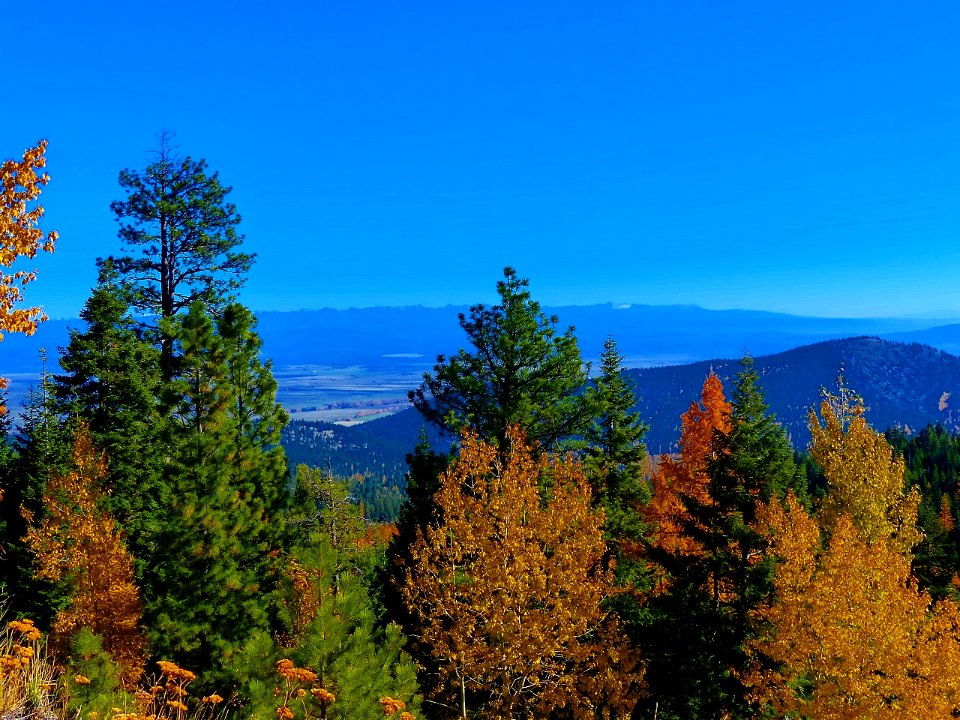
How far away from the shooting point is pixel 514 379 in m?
23.7

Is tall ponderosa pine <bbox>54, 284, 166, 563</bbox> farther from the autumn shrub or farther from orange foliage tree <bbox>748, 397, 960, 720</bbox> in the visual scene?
orange foliage tree <bbox>748, 397, 960, 720</bbox>

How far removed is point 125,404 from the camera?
24672 mm

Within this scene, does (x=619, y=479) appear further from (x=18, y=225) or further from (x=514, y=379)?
(x=18, y=225)

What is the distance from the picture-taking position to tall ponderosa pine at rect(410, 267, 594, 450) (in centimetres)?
2355

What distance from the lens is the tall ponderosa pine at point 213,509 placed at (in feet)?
67.1

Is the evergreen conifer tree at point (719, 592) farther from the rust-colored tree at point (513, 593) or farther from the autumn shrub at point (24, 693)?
the autumn shrub at point (24, 693)

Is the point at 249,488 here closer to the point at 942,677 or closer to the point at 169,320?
the point at 169,320

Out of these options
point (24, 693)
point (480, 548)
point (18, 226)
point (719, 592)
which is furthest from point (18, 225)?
point (719, 592)

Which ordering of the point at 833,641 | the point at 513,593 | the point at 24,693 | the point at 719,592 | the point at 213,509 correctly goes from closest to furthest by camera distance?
1. the point at 24,693
2. the point at 833,641
3. the point at 513,593
4. the point at 719,592
5. the point at 213,509

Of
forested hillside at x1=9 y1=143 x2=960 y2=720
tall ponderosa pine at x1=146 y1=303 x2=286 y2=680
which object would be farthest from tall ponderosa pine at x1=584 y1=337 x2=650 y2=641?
tall ponderosa pine at x1=146 y1=303 x2=286 y2=680

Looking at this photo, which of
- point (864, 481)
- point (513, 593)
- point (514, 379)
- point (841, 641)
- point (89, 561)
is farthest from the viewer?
point (864, 481)

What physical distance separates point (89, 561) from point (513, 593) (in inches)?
529

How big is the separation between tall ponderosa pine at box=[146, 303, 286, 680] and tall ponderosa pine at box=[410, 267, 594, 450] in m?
6.49

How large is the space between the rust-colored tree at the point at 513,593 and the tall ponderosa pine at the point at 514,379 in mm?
1855
